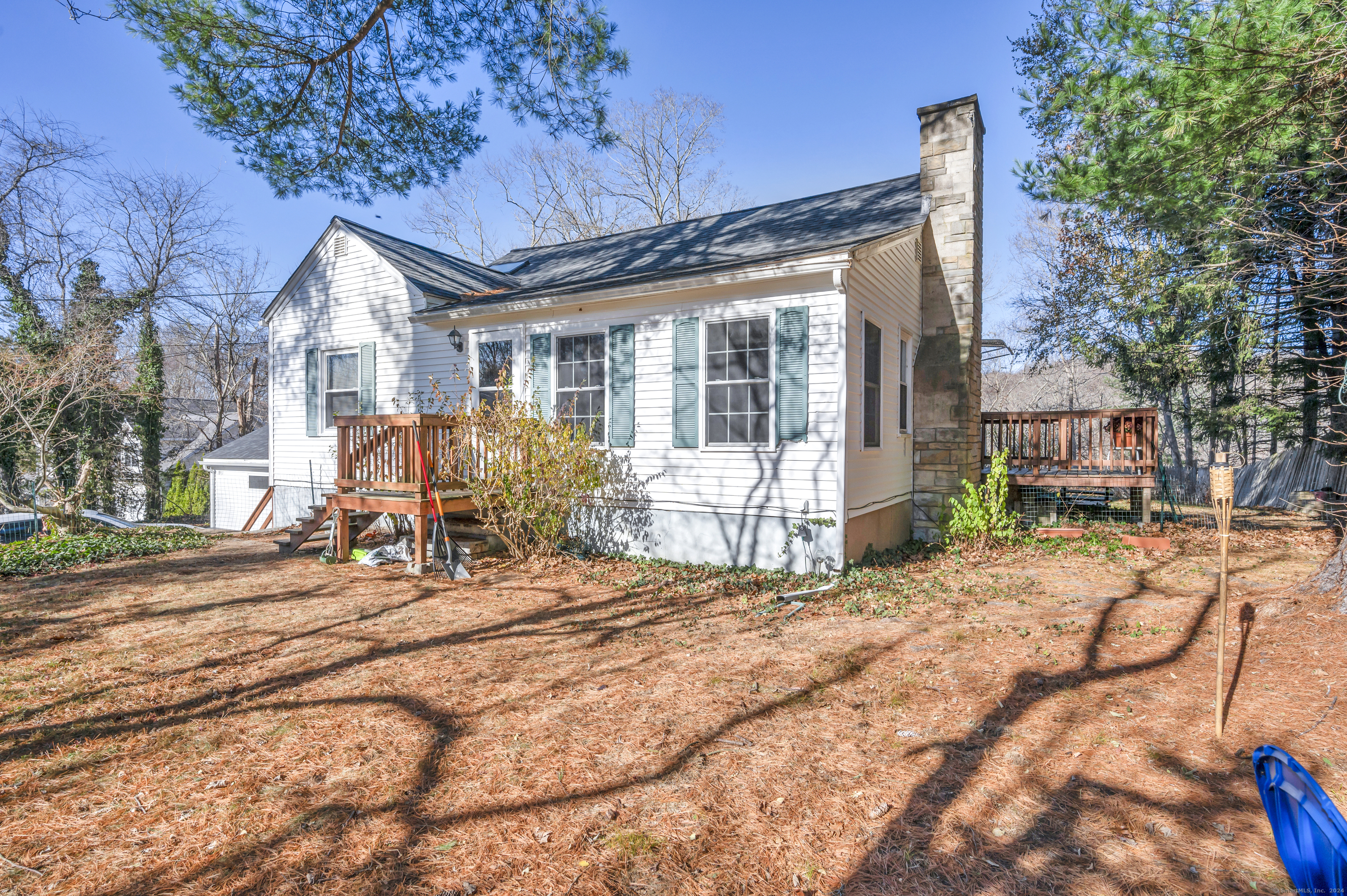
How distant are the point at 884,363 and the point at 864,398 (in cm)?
92

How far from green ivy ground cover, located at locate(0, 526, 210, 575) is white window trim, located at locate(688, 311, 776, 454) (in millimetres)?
7776

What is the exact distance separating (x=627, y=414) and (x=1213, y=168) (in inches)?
258

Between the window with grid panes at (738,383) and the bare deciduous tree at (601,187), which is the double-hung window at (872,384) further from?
the bare deciduous tree at (601,187)

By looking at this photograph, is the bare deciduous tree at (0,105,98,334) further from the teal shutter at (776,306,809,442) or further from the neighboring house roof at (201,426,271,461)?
the teal shutter at (776,306,809,442)

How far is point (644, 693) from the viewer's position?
4.03 m

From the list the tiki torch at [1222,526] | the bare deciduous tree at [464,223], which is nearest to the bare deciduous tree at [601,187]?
the bare deciduous tree at [464,223]

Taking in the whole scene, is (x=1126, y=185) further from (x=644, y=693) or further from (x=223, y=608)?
(x=223, y=608)

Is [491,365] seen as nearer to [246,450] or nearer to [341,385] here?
[341,385]

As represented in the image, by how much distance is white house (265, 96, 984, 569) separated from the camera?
7.18 meters

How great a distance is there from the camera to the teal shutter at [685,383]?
25.2ft

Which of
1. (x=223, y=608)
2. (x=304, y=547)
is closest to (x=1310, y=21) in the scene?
(x=223, y=608)

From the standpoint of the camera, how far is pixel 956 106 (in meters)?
8.99

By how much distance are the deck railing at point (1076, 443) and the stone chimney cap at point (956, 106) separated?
4199mm

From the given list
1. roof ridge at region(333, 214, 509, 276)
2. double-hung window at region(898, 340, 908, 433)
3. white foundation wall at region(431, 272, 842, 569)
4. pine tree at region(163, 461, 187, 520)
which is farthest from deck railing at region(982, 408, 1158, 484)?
pine tree at region(163, 461, 187, 520)
